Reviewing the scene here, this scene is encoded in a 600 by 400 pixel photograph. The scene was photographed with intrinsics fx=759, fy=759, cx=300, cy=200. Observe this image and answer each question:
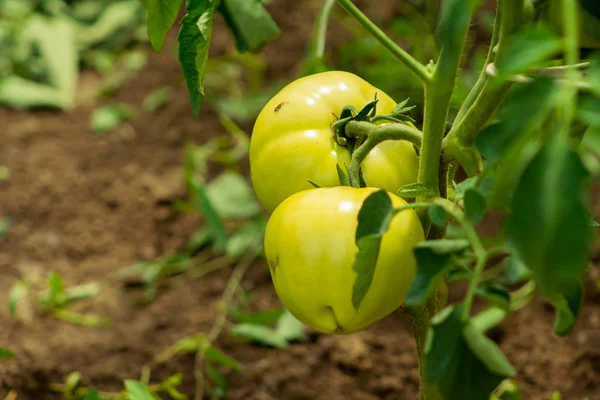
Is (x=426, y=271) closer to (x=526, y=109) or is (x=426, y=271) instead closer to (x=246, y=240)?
(x=526, y=109)

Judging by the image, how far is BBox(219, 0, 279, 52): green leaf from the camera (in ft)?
2.61

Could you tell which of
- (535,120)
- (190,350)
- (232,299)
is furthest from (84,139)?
(535,120)

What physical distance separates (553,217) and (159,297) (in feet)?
4.30

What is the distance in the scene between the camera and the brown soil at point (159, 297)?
1271 mm

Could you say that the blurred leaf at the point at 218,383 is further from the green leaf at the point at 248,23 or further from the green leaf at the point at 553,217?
the green leaf at the point at 553,217

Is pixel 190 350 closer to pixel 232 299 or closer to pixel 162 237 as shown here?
pixel 232 299

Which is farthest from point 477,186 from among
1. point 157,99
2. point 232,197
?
point 157,99

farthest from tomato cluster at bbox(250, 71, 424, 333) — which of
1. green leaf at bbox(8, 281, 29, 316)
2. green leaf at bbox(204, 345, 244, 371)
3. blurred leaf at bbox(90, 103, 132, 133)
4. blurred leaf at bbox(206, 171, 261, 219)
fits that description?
blurred leaf at bbox(90, 103, 132, 133)

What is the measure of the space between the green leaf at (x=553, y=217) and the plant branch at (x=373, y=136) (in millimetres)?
303

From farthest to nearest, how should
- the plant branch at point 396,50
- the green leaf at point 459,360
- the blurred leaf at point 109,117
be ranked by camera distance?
the blurred leaf at point 109,117, the plant branch at point 396,50, the green leaf at point 459,360

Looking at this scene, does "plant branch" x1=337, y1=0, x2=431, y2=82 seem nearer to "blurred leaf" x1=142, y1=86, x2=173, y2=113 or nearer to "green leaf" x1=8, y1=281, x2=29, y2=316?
"green leaf" x1=8, y1=281, x2=29, y2=316

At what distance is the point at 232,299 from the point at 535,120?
3.99 feet

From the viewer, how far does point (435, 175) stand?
2.32 ft

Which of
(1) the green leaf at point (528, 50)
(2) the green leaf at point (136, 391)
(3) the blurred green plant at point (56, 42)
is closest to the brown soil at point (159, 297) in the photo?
(3) the blurred green plant at point (56, 42)
